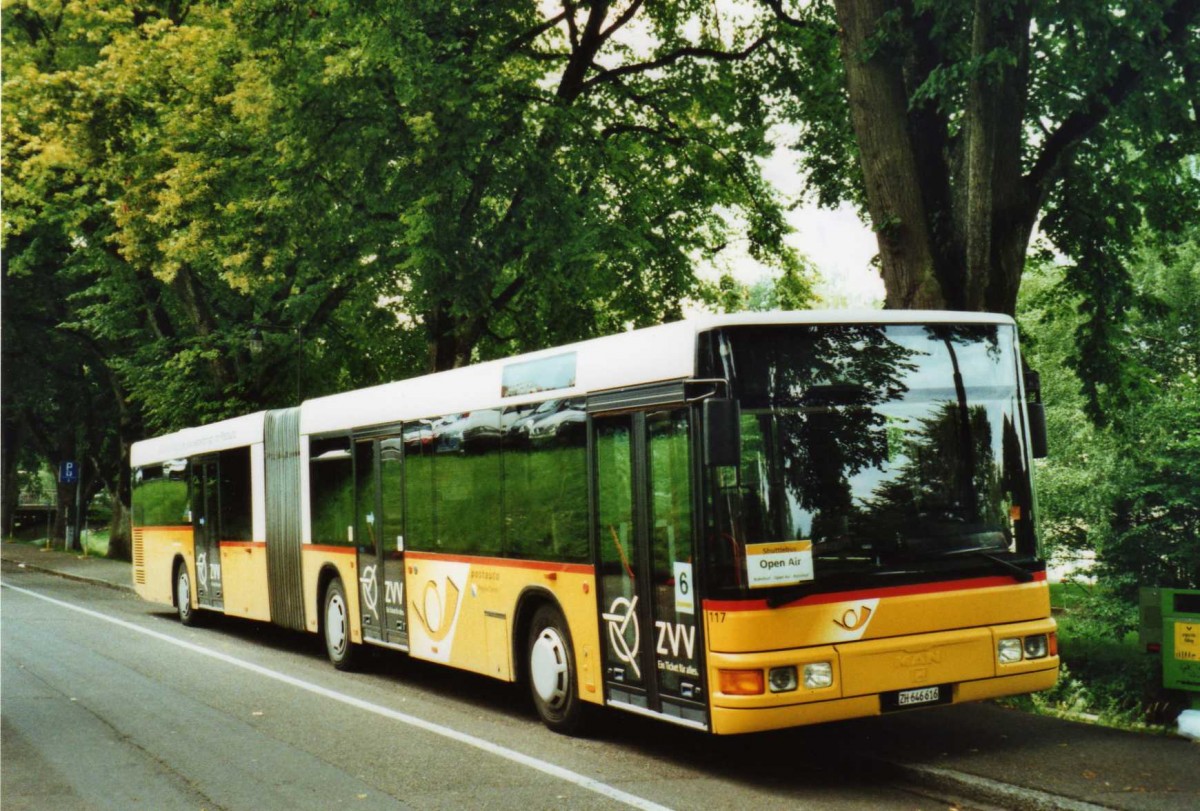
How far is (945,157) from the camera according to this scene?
41.4 feet

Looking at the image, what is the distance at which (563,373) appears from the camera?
9.62 metres

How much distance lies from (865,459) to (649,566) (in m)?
1.56

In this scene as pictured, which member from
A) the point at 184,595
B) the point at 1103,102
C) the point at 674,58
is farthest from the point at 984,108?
the point at 184,595

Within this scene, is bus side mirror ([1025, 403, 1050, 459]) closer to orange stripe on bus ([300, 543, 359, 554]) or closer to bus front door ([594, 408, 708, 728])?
bus front door ([594, 408, 708, 728])

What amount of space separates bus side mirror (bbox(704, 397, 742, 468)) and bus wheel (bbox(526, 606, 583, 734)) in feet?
9.00

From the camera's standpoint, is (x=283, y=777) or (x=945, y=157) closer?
(x=283, y=777)

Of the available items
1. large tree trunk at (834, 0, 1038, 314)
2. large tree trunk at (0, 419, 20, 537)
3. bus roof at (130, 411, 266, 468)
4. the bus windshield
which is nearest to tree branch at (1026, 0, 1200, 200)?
large tree trunk at (834, 0, 1038, 314)

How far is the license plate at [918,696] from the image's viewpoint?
776 centimetres

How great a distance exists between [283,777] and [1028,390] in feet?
18.0

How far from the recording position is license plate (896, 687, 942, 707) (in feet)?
25.5

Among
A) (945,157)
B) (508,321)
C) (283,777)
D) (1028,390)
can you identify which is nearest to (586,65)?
(508,321)

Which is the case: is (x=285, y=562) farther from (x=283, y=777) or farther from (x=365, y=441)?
(x=283, y=777)

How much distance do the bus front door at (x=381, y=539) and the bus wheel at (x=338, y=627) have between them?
1.71 feet

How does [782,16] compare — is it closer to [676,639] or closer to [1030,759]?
[676,639]
